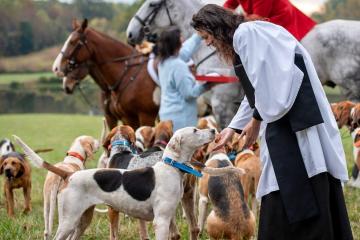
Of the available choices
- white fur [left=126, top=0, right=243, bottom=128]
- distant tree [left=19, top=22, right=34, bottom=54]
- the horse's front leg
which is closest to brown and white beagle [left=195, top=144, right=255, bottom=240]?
the horse's front leg

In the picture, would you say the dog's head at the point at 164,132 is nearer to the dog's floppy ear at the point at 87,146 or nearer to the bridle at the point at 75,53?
the dog's floppy ear at the point at 87,146

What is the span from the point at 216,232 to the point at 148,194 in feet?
2.34

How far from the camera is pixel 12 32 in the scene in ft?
141

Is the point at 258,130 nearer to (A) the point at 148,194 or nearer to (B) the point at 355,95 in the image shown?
(A) the point at 148,194

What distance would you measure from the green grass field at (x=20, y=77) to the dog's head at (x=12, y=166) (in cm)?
3732

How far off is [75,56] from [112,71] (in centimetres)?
57

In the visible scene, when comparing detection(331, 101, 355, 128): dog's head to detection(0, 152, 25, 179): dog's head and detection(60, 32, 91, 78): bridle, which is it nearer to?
detection(0, 152, 25, 179): dog's head

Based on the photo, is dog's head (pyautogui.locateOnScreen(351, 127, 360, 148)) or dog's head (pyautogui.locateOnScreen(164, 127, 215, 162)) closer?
dog's head (pyautogui.locateOnScreen(164, 127, 215, 162))

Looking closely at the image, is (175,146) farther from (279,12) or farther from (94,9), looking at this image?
(94,9)

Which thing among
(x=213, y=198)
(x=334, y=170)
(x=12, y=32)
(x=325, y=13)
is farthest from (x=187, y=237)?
(x=325, y=13)

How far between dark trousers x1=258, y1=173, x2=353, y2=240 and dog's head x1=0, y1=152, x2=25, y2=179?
3.98m

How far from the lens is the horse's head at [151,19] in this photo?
30.7 feet

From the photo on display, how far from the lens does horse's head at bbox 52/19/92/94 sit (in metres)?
10.2

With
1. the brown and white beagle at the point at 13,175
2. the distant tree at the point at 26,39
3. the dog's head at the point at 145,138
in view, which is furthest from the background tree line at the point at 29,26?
the dog's head at the point at 145,138
